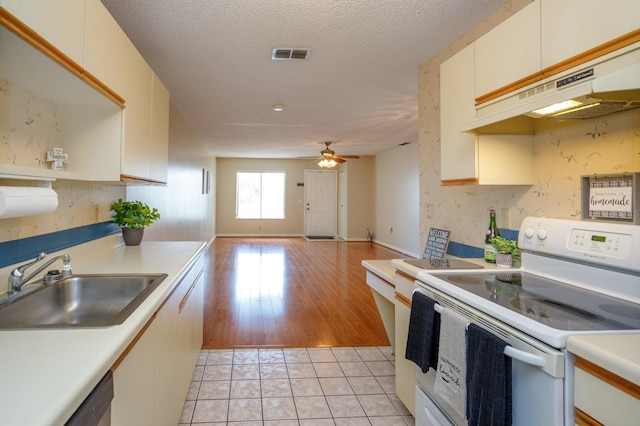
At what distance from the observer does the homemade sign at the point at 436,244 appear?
2491mm

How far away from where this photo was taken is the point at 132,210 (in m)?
2.51

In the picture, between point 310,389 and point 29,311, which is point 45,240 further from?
point 310,389

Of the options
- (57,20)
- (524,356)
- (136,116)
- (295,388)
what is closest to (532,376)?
(524,356)

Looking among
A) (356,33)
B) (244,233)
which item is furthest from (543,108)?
(244,233)

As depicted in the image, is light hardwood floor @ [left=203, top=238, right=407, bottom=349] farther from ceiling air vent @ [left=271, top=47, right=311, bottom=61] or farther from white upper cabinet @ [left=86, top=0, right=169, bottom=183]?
ceiling air vent @ [left=271, top=47, right=311, bottom=61]

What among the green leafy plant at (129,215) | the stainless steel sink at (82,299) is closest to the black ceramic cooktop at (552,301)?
the stainless steel sink at (82,299)

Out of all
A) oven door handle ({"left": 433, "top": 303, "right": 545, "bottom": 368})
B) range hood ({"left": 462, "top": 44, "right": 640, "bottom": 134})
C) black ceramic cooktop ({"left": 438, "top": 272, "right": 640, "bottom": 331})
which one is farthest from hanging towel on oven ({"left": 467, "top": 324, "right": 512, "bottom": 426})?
range hood ({"left": 462, "top": 44, "right": 640, "bottom": 134})

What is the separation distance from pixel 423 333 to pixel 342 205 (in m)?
8.95

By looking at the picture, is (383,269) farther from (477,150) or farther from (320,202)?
(320,202)

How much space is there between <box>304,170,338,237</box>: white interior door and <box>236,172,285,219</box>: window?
0.81m

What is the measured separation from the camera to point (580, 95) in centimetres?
114

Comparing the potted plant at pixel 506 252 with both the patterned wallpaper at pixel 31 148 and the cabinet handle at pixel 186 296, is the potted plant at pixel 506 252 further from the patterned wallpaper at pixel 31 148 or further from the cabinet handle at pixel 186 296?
the patterned wallpaper at pixel 31 148

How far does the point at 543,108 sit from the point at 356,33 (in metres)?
1.47

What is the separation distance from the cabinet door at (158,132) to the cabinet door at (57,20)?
39.9 inches
